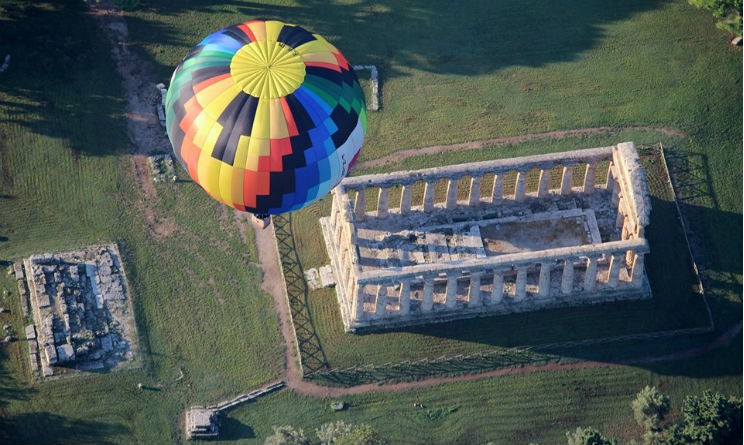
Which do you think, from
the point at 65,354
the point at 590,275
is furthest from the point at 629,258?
the point at 65,354

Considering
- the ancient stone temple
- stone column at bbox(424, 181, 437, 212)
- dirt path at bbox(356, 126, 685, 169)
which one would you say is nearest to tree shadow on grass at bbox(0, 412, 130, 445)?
the ancient stone temple

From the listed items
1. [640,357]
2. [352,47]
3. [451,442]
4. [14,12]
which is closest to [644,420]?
[640,357]

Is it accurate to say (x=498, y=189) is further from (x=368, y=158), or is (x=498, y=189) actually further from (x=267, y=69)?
(x=267, y=69)

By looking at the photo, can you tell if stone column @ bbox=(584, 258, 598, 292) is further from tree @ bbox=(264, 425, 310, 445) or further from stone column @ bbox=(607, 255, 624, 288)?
tree @ bbox=(264, 425, 310, 445)

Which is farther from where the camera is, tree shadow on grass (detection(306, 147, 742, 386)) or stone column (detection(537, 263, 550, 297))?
tree shadow on grass (detection(306, 147, 742, 386))

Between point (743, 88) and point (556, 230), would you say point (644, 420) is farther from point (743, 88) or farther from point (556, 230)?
point (743, 88)

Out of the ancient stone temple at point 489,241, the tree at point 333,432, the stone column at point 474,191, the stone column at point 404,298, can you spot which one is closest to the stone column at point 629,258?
the ancient stone temple at point 489,241
